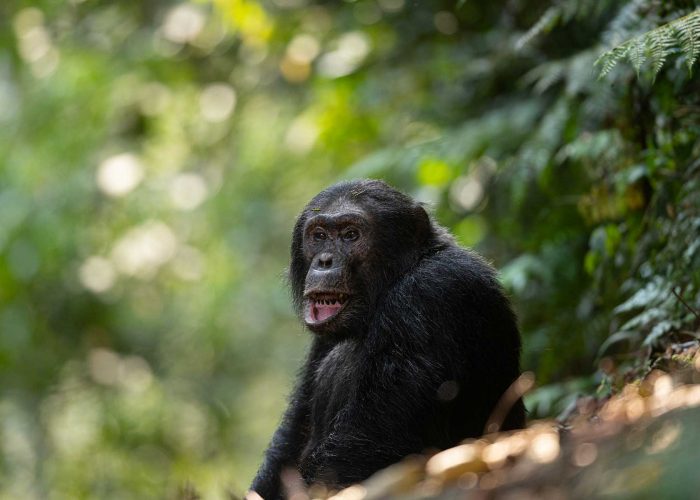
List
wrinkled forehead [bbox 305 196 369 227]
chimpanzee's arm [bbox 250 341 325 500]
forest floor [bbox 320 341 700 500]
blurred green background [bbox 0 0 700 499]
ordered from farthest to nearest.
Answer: blurred green background [bbox 0 0 700 499]
chimpanzee's arm [bbox 250 341 325 500]
wrinkled forehead [bbox 305 196 369 227]
forest floor [bbox 320 341 700 500]

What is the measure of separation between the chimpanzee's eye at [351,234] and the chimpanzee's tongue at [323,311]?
42cm

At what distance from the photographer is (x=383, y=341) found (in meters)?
5.17

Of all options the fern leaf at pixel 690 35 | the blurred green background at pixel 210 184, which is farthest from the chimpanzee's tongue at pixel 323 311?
the blurred green background at pixel 210 184

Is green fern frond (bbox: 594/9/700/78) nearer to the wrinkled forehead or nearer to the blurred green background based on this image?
the wrinkled forehead

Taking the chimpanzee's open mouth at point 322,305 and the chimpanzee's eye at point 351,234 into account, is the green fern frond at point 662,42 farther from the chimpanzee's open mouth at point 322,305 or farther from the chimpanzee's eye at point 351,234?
the chimpanzee's open mouth at point 322,305

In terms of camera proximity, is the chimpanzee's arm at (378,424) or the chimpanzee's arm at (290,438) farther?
the chimpanzee's arm at (290,438)

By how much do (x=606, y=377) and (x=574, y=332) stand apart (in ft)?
7.03

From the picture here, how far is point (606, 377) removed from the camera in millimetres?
5188

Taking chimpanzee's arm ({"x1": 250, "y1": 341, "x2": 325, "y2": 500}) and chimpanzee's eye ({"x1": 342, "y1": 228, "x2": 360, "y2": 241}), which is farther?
chimpanzee's arm ({"x1": 250, "y1": 341, "x2": 325, "y2": 500})

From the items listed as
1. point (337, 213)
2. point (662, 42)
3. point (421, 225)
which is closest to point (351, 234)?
point (337, 213)

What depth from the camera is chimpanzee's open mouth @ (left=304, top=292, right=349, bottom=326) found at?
5539 millimetres

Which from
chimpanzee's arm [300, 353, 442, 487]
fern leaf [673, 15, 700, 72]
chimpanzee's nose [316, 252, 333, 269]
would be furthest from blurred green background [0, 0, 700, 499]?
chimpanzee's arm [300, 353, 442, 487]

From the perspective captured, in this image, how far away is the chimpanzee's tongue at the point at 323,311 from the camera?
5527mm

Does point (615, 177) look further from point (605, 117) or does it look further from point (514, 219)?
point (514, 219)
